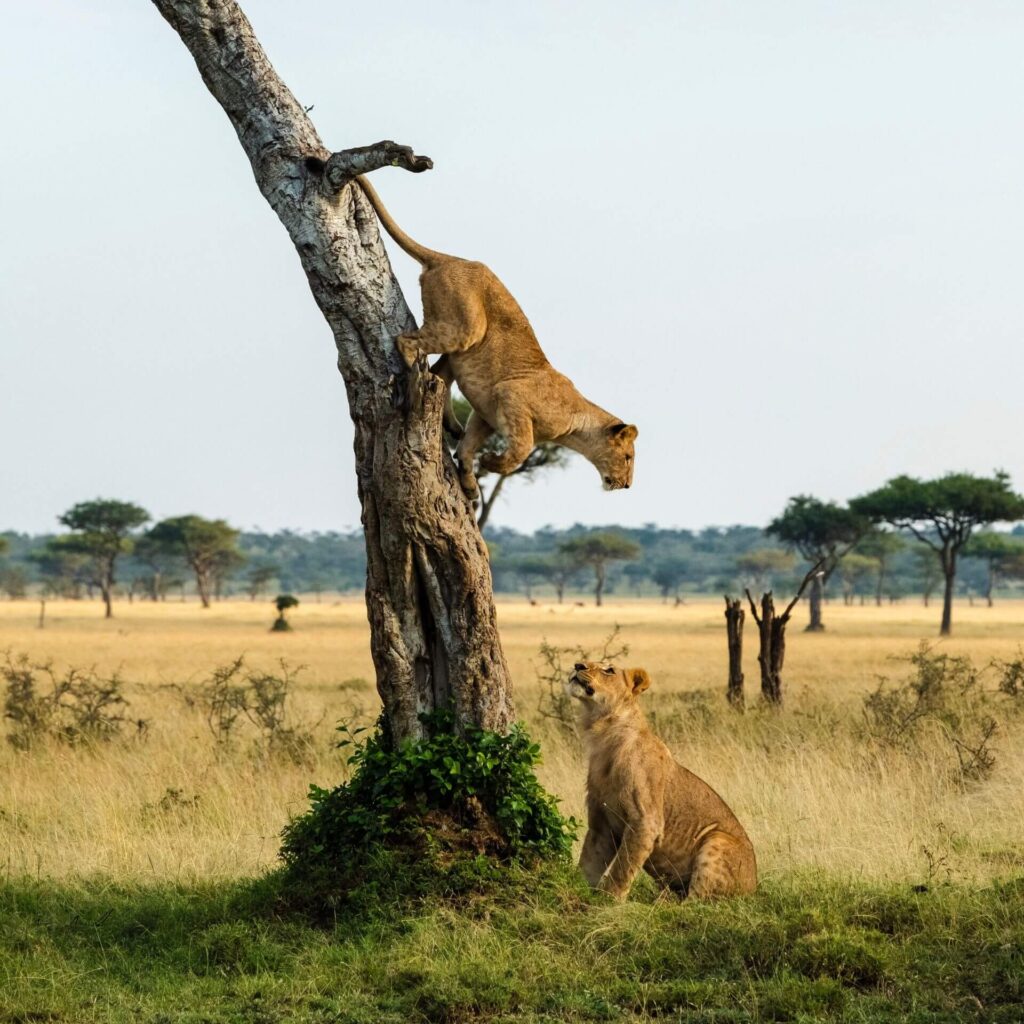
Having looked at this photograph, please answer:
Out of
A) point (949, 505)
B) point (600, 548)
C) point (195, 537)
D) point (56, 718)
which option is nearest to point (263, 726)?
point (56, 718)

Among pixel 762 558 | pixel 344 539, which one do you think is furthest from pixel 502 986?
pixel 344 539

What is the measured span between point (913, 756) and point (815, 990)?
7175 millimetres

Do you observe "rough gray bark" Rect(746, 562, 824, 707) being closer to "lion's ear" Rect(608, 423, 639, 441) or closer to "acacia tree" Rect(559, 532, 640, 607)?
"lion's ear" Rect(608, 423, 639, 441)

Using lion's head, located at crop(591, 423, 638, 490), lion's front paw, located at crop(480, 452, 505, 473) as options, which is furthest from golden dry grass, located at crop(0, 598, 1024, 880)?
lion's front paw, located at crop(480, 452, 505, 473)

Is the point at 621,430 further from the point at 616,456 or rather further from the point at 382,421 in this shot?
the point at 382,421

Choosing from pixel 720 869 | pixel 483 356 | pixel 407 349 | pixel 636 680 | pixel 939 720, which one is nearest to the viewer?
pixel 720 869

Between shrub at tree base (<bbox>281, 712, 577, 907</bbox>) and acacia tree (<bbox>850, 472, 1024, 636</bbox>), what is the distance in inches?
1805

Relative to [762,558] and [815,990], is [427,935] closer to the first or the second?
[815,990]

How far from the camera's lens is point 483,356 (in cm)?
852

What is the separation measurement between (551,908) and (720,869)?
3.24 ft

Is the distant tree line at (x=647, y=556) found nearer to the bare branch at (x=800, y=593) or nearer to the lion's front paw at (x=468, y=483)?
the bare branch at (x=800, y=593)

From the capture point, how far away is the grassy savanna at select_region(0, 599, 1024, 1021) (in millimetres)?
6746

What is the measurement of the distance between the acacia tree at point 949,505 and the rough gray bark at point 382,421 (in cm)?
4588

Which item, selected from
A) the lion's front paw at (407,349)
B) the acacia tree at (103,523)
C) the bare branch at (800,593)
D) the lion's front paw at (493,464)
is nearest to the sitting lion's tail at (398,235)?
the lion's front paw at (407,349)
